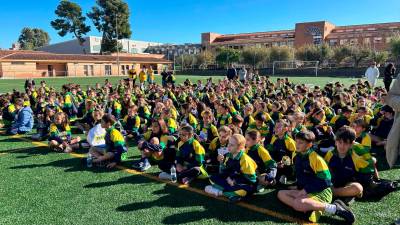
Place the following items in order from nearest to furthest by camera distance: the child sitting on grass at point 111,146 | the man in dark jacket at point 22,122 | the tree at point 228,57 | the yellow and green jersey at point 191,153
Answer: the yellow and green jersey at point 191,153, the child sitting on grass at point 111,146, the man in dark jacket at point 22,122, the tree at point 228,57

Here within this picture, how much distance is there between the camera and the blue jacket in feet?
30.3

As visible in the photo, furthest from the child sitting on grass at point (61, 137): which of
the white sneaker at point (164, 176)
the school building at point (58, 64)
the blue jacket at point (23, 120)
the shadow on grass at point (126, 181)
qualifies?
the school building at point (58, 64)

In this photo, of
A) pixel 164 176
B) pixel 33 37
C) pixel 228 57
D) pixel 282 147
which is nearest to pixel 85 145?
pixel 164 176

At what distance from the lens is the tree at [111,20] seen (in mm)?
60375

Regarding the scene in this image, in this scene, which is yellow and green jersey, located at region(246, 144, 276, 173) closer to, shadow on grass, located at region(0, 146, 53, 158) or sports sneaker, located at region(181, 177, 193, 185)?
sports sneaker, located at region(181, 177, 193, 185)

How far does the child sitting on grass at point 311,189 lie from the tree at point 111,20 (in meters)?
60.0

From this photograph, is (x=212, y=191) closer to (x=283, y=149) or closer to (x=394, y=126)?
(x=283, y=149)

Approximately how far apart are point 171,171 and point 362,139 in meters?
3.12

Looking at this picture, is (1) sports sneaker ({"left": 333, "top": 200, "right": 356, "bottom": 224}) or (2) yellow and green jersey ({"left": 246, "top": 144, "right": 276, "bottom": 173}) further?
(2) yellow and green jersey ({"left": 246, "top": 144, "right": 276, "bottom": 173})

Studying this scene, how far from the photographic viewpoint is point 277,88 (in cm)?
1507

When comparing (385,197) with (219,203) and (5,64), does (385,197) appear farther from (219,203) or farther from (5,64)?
(5,64)

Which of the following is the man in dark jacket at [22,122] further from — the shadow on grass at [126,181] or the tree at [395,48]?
the tree at [395,48]

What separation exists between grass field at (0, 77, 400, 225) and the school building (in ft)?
136

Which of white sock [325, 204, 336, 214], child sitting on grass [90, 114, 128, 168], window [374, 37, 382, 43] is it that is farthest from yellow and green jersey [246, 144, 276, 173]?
window [374, 37, 382, 43]
